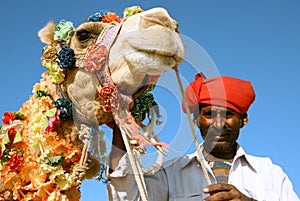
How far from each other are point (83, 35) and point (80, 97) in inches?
11.9

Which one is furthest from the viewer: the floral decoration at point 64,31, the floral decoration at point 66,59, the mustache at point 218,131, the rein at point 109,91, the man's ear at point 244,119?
the man's ear at point 244,119

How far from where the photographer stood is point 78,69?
2131mm

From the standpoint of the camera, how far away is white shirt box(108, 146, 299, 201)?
8.30 feet

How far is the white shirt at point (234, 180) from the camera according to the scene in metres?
2.53

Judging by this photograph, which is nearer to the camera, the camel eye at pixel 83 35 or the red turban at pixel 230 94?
the camel eye at pixel 83 35

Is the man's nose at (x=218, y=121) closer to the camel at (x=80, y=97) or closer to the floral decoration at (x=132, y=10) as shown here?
the camel at (x=80, y=97)

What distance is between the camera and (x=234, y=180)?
8.86 feet

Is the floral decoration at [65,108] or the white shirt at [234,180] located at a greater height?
the floral decoration at [65,108]

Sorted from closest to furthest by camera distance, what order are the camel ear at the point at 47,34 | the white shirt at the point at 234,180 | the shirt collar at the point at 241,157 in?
the camel ear at the point at 47,34 < the white shirt at the point at 234,180 < the shirt collar at the point at 241,157

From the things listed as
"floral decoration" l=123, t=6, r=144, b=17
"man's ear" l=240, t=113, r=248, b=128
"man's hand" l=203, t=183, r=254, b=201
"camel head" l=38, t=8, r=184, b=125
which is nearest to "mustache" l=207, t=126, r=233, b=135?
"man's ear" l=240, t=113, r=248, b=128

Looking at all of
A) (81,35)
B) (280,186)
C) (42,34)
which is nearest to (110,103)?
(81,35)

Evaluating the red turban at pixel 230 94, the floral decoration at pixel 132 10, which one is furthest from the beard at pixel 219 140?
the floral decoration at pixel 132 10

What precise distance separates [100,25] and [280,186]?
1424 millimetres

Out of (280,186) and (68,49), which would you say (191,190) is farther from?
(68,49)
